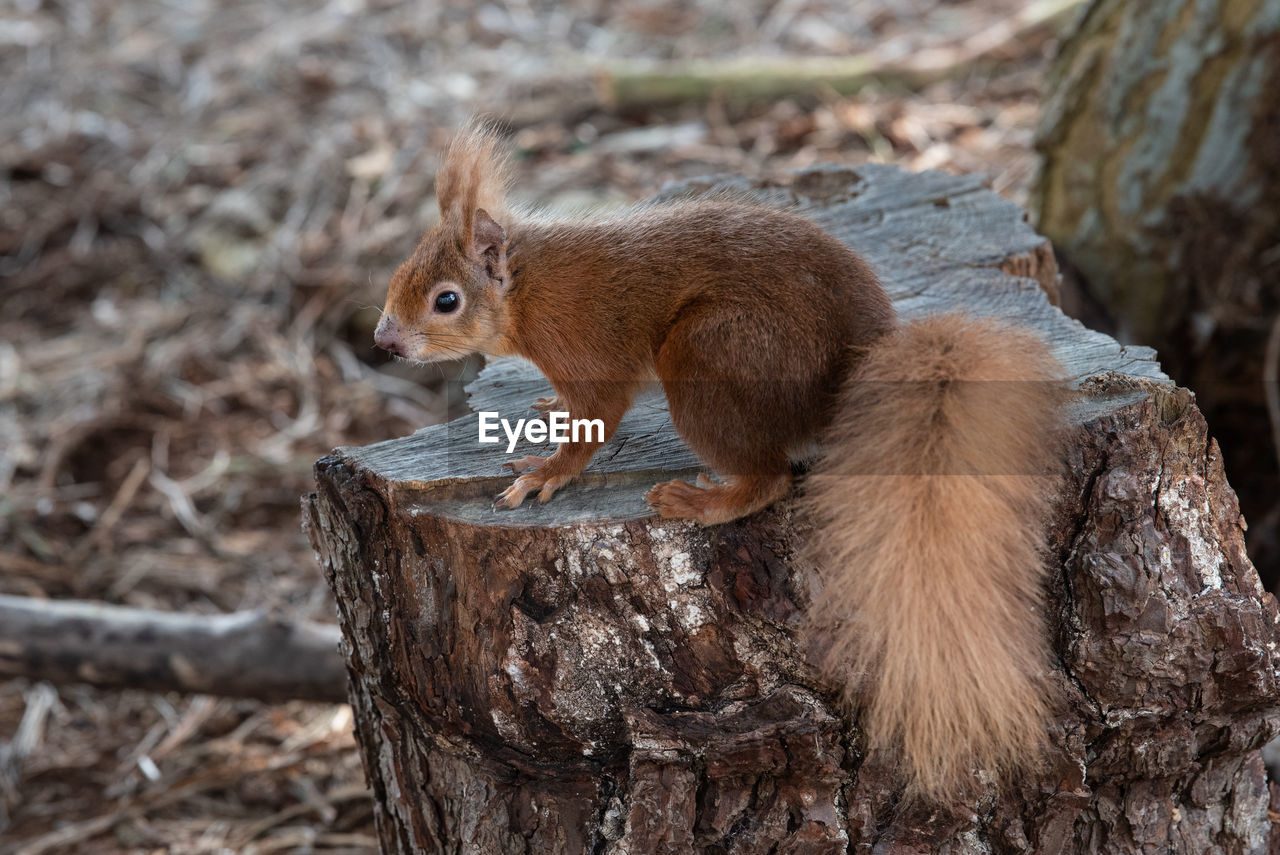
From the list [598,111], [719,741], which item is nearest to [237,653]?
[719,741]

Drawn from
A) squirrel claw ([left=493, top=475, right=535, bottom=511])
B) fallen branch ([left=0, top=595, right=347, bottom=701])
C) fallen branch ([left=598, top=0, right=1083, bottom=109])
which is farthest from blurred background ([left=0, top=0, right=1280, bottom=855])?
squirrel claw ([left=493, top=475, right=535, bottom=511])

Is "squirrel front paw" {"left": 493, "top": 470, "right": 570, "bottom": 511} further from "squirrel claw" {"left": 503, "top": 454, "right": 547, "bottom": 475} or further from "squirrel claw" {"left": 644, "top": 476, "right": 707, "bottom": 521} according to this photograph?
"squirrel claw" {"left": 644, "top": 476, "right": 707, "bottom": 521}

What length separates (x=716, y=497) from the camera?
1659mm

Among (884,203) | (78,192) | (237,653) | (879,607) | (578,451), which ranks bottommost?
(237,653)

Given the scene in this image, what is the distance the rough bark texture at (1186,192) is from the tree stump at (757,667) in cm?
164

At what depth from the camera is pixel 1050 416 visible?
1.58 meters

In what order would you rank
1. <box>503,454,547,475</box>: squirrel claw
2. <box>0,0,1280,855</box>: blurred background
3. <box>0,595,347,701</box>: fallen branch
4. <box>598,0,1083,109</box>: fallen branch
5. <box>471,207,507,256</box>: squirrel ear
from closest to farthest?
<box>503,454,547,475</box>: squirrel claw
<box>471,207,507,256</box>: squirrel ear
<box>0,595,347,701</box>: fallen branch
<box>0,0,1280,855</box>: blurred background
<box>598,0,1083,109</box>: fallen branch

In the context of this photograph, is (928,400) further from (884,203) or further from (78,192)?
(78,192)

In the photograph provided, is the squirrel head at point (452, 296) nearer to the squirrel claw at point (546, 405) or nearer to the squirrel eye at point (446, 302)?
the squirrel eye at point (446, 302)

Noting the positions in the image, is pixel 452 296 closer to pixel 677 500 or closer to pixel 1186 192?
pixel 677 500

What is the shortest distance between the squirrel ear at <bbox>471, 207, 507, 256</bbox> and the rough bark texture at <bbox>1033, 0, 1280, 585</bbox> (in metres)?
1.87

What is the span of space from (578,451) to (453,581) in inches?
11.3

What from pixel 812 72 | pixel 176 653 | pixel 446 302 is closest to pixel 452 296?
pixel 446 302

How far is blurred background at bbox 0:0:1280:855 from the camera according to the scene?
291cm
